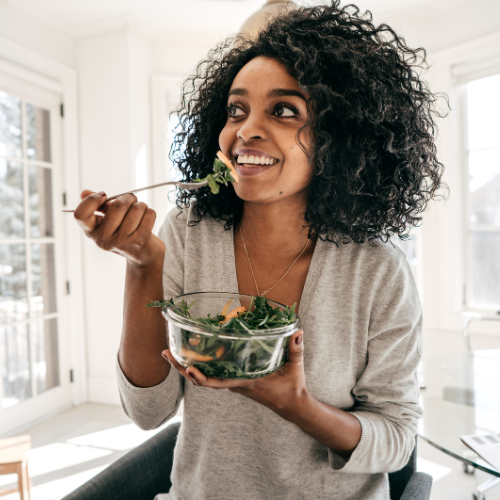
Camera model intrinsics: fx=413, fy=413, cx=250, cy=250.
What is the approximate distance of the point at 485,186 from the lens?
295 cm

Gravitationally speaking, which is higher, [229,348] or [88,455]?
[229,348]

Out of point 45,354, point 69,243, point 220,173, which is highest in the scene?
point 220,173

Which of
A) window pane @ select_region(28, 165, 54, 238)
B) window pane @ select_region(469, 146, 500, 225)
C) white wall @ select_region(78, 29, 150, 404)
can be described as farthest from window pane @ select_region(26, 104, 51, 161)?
window pane @ select_region(469, 146, 500, 225)

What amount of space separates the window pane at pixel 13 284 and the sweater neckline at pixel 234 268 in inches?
94.6

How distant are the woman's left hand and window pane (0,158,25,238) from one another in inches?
106

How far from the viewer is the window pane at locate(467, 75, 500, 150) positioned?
2871 mm

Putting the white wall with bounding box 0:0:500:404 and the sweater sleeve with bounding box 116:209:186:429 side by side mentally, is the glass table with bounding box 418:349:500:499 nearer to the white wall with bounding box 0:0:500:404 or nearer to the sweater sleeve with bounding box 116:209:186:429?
the sweater sleeve with bounding box 116:209:186:429

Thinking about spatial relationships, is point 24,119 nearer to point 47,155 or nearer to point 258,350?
point 47,155

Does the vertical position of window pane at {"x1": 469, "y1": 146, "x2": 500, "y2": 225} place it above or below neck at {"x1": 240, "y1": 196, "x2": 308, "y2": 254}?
above

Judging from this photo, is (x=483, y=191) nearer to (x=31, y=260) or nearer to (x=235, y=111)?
(x=235, y=111)

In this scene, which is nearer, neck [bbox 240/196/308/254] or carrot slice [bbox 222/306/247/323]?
carrot slice [bbox 222/306/247/323]

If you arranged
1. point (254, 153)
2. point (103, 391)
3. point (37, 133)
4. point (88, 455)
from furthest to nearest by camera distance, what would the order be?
point (103, 391) < point (37, 133) < point (88, 455) < point (254, 153)

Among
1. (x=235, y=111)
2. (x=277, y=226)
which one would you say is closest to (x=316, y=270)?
(x=277, y=226)

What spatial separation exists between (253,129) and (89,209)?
40 centimetres
